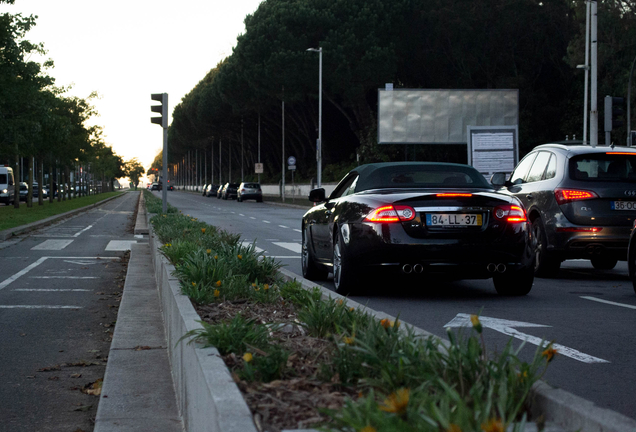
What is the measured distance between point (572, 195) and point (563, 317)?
3453mm

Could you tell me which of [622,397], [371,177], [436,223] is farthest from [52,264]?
[622,397]

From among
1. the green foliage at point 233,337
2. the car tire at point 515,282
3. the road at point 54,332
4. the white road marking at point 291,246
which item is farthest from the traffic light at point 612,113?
the green foliage at point 233,337

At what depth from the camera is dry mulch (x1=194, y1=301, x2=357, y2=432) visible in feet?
9.81

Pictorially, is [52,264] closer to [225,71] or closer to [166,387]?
[166,387]

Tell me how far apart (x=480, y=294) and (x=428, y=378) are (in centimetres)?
667

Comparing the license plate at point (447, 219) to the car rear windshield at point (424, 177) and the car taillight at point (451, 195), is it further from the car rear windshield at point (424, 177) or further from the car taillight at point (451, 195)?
the car rear windshield at point (424, 177)

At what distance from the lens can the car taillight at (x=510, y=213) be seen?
Answer: 8555mm

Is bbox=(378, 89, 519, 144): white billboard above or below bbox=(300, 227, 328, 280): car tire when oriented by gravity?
above

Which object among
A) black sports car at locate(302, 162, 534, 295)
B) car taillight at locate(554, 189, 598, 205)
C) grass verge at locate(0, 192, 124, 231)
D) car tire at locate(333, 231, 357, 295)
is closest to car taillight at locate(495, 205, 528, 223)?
black sports car at locate(302, 162, 534, 295)

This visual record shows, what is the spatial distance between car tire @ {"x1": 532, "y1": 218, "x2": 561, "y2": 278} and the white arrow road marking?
3.90 meters

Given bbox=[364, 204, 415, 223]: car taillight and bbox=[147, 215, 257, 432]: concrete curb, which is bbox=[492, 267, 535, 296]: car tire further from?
bbox=[147, 215, 257, 432]: concrete curb

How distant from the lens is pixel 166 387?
5133 millimetres

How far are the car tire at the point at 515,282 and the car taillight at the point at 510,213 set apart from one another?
0.58 meters

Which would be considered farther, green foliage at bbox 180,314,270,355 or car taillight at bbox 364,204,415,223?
car taillight at bbox 364,204,415,223
